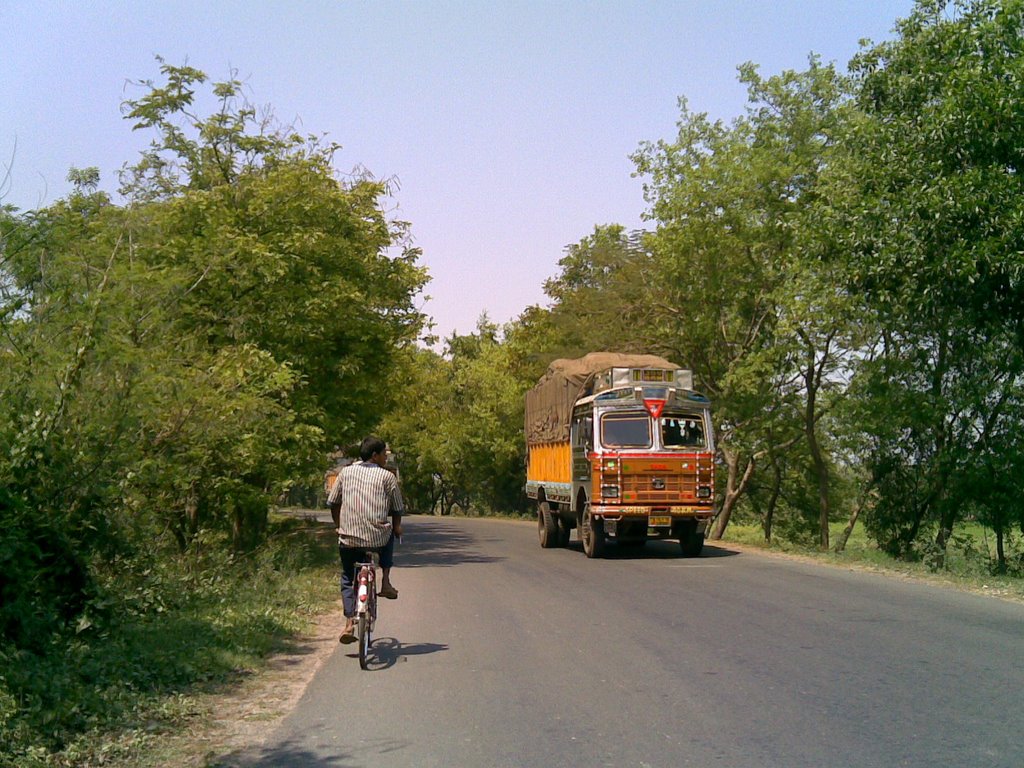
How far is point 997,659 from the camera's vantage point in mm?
8984

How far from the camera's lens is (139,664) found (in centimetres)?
813

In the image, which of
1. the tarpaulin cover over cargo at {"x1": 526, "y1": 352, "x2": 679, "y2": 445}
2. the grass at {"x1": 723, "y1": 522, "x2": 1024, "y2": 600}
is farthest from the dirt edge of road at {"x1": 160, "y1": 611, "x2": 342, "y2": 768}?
the tarpaulin cover over cargo at {"x1": 526, "y1": 352, "x2": 679, "y2": 445}

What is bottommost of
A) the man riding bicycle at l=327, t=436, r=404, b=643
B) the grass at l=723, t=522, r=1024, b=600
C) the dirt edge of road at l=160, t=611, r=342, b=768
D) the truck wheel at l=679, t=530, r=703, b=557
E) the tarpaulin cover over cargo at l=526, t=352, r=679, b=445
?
the dirt edge of road at l=160, t=611, r=342, b=768

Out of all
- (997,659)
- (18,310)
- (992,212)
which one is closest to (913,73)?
(992,212)

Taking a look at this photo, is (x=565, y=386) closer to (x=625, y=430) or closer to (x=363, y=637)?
(x=625, y=430)

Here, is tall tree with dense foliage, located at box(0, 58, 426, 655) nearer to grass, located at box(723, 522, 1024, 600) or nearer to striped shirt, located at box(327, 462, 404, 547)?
striped shirt, located at box(327, 462, 404, 547)

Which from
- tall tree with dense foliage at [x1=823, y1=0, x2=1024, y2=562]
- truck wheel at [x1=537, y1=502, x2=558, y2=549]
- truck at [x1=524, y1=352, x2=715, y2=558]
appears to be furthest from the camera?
truck wheel at [x1=537, y1=502, x2=558, y2=549]

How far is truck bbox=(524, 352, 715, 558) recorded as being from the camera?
20.1 meters

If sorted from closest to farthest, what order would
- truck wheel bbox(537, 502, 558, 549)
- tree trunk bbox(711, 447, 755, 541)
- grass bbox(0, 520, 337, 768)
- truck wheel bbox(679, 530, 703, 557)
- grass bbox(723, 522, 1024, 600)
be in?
grass bbox(0, 520, 337, 768) → grass bbox(723, 522, 1024, 600) → truck wheel bbox(679, 530, 703, 557) → truck wheel bbox(537, 502, 558, 549) → tree trunk bbox(711, 447, 755, 541)

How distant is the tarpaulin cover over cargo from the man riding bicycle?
12449mm

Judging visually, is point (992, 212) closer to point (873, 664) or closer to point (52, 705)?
point (873, 664)

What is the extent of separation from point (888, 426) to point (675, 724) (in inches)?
698

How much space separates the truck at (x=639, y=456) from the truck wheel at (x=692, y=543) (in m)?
0.02

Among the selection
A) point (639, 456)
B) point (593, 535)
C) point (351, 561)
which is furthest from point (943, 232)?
point (351, 561)
